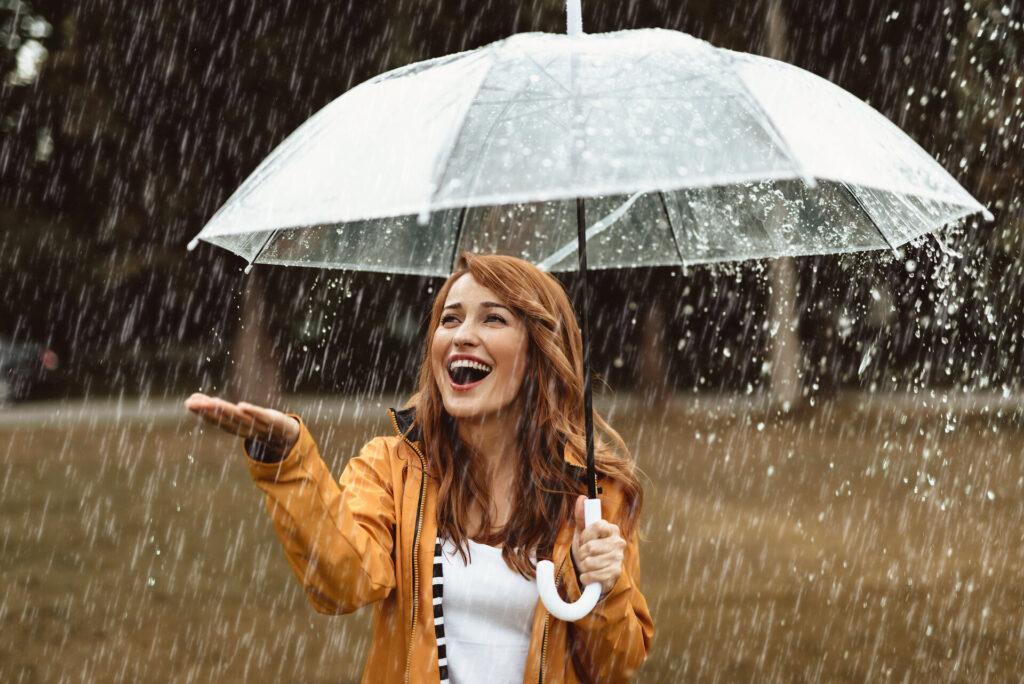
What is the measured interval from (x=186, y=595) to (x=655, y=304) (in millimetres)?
13610

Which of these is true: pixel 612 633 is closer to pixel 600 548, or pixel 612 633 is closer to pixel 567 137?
pixel 600 548

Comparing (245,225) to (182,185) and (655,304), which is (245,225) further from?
(655,304)

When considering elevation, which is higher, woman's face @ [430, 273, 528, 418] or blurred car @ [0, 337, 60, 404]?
woman's face @ [430, 273, 528, 418]

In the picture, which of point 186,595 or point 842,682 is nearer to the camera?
point 842,682

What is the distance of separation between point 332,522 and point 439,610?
0.39 m

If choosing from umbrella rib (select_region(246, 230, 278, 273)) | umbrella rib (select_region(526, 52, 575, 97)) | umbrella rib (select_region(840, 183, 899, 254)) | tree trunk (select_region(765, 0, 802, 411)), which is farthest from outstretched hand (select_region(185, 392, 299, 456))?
tree trunk (select_region(765, 0, 802, 411))

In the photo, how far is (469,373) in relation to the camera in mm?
2951

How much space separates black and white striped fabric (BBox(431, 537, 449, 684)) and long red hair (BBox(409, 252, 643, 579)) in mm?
107

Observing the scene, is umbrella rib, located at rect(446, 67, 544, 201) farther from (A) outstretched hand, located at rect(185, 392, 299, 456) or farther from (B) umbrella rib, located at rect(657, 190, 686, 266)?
(B) umbrella rib, located at rect(657, 190, 686, 266)

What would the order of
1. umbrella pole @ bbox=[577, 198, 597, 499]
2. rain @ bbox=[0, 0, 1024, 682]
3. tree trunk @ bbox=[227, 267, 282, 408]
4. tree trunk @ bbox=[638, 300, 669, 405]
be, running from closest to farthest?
umbrella pole @ bbox=[577, 198, 597, 499]
rain @ bbox=[0, 0, 1024, 682]
tree trunk @ bbox=[227, 267, 282, 408]
tree trunk @ bbox=[638, 300, 669, 405]

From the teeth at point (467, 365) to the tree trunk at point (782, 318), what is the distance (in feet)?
45.7

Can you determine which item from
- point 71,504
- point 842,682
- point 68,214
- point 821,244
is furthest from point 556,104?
point 68,214

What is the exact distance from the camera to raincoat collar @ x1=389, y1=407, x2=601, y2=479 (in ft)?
9.77

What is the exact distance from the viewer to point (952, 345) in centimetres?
2003
